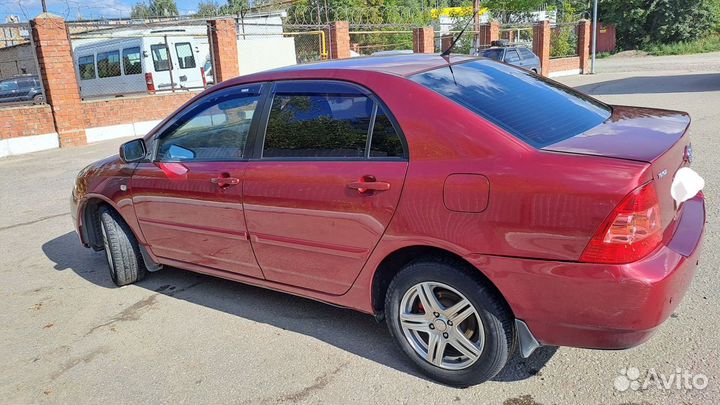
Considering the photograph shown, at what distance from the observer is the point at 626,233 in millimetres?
2361

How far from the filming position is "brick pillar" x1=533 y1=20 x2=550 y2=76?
28547mm

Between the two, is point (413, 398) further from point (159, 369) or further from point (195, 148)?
point (195, 148)

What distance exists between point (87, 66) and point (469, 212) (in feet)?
63.8

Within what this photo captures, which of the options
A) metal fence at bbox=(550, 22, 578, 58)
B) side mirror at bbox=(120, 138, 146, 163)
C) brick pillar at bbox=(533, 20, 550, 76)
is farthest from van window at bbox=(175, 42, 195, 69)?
metal fence at bbox=(550, 22, 578, 58)

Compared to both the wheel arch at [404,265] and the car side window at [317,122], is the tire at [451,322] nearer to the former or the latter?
the wheel arch at [404,265]

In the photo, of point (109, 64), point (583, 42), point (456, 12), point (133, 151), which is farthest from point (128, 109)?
point (456, 12)

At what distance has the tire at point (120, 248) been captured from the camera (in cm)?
457

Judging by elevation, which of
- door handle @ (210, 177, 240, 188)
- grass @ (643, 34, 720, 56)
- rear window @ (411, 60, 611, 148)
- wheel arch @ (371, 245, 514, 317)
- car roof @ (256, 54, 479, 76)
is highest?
car roof @ (256, 54, 479, 76)

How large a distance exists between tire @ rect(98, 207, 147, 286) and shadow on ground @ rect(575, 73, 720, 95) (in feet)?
54.0

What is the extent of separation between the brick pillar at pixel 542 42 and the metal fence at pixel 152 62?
18053 millimetres

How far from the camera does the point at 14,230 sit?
6699 mm

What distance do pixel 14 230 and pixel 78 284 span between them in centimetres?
254

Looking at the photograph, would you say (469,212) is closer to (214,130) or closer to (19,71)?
(214,130)

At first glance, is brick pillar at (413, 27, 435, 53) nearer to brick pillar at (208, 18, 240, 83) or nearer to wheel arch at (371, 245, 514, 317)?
brick pillar at (208, 18, 240, 83)
